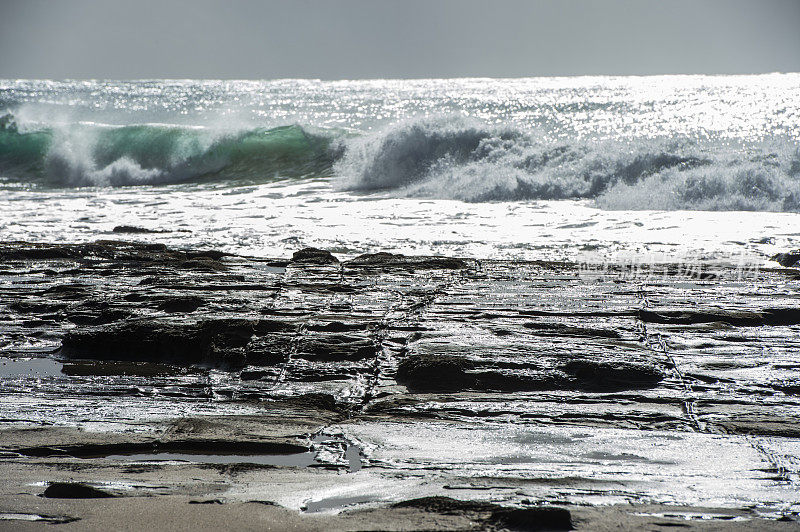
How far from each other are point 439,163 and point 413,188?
2.26 metres

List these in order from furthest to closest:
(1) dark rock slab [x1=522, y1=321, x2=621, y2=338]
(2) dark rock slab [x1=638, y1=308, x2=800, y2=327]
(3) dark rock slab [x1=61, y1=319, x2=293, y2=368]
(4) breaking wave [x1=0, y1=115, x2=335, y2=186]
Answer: (4) breaking wave [x1=0, y1=115, x2=335, y2=186], (2) dark rock slab [x1=638, y1=308, x2=800, y2=327], (1) dark rock slab [x1=522, y1=321, x2=621, y2=338], (3) dark rock slab [x1=61, y1=319, x2=293, y2=368]

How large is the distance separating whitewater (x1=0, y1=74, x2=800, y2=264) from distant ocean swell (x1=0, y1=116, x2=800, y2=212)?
0.14ft

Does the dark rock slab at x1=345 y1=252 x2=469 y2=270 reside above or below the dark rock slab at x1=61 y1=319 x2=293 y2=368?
above

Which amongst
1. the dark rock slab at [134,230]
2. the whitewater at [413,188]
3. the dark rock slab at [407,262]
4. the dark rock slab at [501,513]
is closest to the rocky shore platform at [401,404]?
the dark rock slab at [501,513]

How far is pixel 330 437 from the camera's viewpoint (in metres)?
2.84

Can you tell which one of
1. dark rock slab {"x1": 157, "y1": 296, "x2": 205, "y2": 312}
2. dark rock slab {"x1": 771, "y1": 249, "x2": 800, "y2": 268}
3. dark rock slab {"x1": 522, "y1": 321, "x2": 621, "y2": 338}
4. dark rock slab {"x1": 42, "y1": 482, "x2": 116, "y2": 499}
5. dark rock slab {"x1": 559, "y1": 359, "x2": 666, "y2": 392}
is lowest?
dark rock slab {"x1": 42, "y1": 482, "x2": 116, "y2": 499}

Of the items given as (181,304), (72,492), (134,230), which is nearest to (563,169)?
(134,230)

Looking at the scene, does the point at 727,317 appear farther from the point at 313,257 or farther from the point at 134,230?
the point at 134,230

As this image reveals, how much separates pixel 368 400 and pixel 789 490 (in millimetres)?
1608

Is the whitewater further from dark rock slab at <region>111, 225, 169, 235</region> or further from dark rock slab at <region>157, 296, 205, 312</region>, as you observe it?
dark rock slab at <region>157, 296, 205, 312</region>

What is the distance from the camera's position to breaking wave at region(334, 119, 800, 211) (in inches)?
433

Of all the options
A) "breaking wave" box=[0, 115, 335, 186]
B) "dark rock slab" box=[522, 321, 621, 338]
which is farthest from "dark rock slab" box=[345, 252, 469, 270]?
"breaking wave" box=[0, 115, 335, 186]

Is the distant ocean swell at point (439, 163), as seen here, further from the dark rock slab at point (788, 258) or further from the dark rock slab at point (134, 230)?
the dark rock slab at point (134, 230)

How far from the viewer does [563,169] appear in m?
13.3
